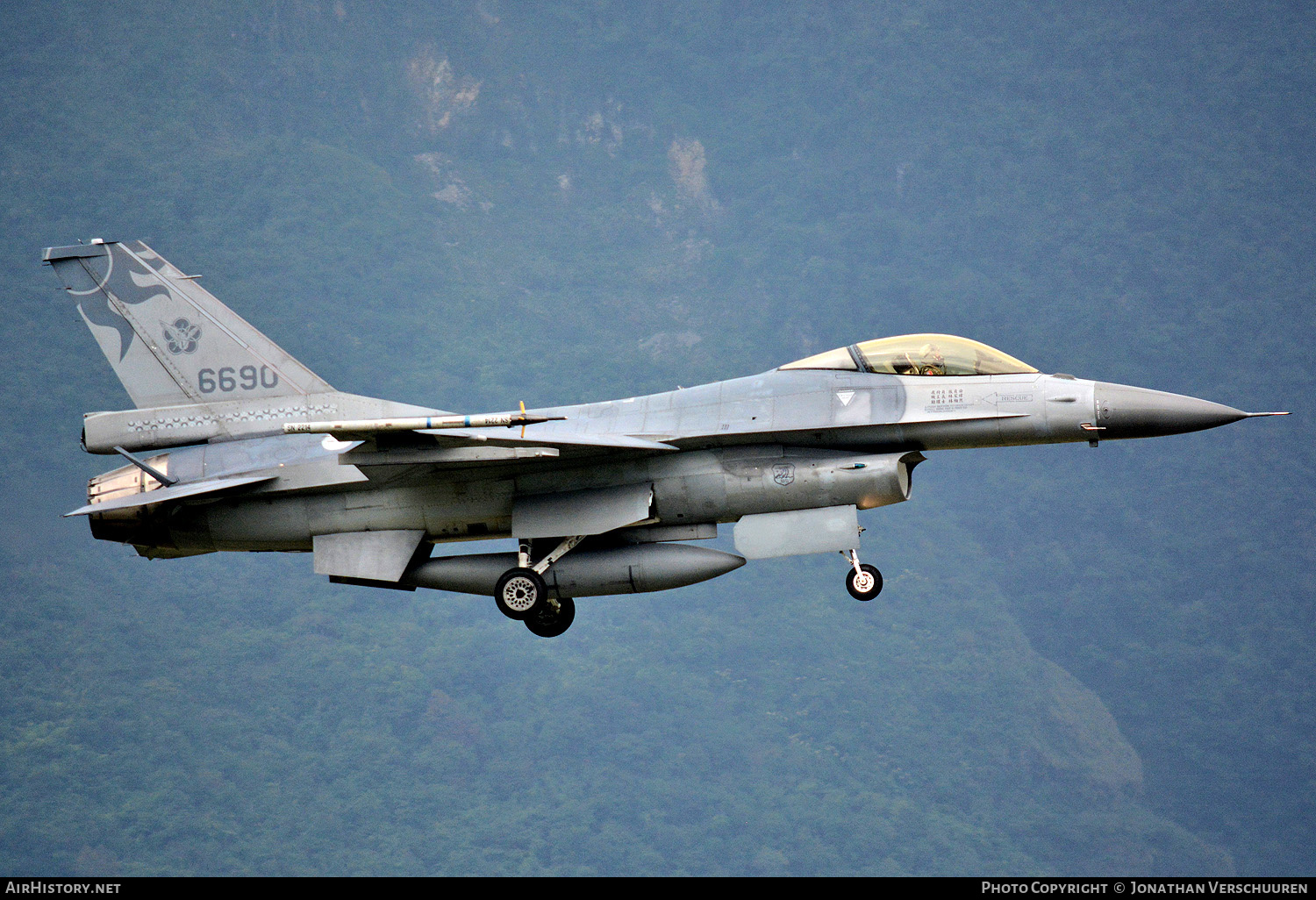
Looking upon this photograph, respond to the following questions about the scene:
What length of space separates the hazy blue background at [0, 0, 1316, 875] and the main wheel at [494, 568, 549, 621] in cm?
8122

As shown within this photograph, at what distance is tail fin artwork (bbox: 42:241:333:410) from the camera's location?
23.3 metres

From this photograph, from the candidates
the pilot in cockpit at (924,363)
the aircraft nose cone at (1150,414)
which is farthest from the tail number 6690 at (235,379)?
the aircraft nose cone at (1150,414)

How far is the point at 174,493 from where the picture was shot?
2170cm

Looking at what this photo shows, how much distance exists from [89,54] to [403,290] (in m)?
44.5

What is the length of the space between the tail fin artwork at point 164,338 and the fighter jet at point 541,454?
0.03m

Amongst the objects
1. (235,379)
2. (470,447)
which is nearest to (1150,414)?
(470,447)

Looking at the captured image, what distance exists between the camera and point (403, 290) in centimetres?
14875

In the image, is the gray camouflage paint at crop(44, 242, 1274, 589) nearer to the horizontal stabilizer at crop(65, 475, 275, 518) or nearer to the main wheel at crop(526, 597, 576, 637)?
the horizontal stabilizer at crop(65, 475, 275, 518)

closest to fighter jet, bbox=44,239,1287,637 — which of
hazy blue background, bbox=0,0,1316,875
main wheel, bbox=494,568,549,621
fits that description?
main wheel, bbox=494,568,549,621

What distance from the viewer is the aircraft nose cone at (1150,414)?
68.5ft

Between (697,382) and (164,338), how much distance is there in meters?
111

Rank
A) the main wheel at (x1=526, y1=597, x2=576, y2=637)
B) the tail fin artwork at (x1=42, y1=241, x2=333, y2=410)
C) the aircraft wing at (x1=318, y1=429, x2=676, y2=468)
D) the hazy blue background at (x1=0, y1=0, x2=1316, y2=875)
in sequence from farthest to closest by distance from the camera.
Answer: the hazy blue background at (x1=0, y1=0, x2=1316, y2=875)
the tail fin artwork at (x1=42, y1=241, x2=333, y2=410)
the main wheel at (x1=526, y1=597, x2=576, y2=637)
the aircraft wing at (x1=318, y1=429, x2=676, y2=468)

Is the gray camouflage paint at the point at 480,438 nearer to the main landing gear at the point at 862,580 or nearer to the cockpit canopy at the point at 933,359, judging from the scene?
the cockpit canopy at the point at 933,359
